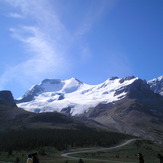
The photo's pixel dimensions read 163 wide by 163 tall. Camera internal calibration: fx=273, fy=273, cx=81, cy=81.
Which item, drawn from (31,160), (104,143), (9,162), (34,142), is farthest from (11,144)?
(31,160)

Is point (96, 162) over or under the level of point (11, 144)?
under

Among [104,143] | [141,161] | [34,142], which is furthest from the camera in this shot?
[104,143]

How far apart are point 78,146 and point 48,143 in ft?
47.3

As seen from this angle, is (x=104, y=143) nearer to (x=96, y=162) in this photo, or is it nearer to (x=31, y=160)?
(x=96, y=162)

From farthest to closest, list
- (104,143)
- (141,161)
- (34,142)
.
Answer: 1. (104,143)
2. (34,142)
3. (141,161)

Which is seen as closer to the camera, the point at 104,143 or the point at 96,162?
the point at 96,162

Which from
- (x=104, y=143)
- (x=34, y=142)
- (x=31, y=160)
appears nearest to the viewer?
(x=31, y=160)

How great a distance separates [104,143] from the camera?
143 m

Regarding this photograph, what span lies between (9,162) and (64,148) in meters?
60.7

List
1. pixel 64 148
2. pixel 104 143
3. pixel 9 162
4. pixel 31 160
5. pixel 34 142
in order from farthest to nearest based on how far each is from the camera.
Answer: pixel 104 143
pixel 34 142
pixel 64 148
pixel 9 162
pixel 31 160

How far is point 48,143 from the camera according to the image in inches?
4904

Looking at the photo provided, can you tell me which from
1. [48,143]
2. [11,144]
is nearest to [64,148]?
[48,143]

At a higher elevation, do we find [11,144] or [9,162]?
[11,144]

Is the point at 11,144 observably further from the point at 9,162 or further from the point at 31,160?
the point at 31,160
